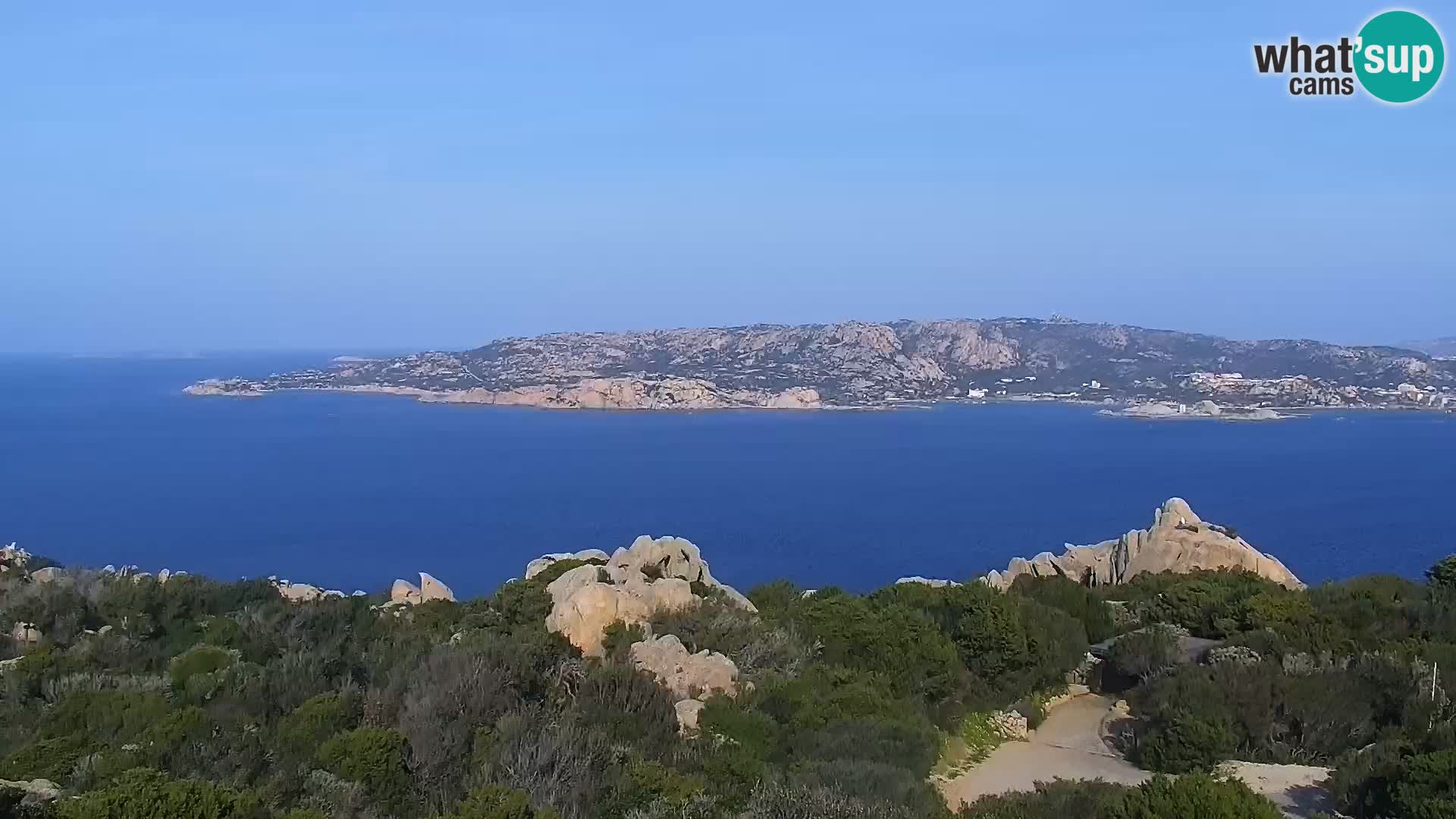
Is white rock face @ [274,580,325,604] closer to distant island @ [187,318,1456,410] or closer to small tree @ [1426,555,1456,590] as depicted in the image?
small tree @ [1426,555,1456,590]

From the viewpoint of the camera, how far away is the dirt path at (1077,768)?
7.93m

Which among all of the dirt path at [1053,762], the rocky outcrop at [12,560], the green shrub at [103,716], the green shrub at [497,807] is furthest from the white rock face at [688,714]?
the rocky outcrop at [12,560]

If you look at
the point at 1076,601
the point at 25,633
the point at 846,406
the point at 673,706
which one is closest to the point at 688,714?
the point at 673,706

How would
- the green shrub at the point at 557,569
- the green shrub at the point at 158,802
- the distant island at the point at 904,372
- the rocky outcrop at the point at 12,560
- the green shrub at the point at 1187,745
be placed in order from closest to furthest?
the green shrub at the point at 158,802 → the green shrub at the point at 1187,745 → the green shrub at the point at 557,569 → the rocky outcrop at the point at 12,560 → the distant island at the point at 904,372

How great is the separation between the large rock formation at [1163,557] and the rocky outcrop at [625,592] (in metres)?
5.82

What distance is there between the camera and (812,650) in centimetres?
1106

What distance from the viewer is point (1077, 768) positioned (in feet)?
30.6

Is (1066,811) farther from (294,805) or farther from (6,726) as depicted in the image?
(6,726)

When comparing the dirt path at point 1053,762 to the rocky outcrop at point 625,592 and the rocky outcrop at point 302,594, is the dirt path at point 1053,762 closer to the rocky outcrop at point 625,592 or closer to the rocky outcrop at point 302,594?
the rocky outcrop at point 625,592

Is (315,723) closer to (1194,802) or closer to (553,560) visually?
(1194,802)

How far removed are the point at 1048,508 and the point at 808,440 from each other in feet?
100

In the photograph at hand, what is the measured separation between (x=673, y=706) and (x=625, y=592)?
9.22 feet

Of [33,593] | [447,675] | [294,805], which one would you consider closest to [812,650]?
[447,675]

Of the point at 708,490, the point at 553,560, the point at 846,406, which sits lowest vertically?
the point at 708,490
